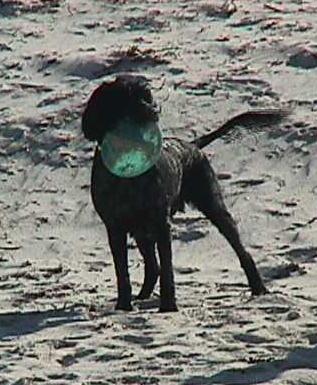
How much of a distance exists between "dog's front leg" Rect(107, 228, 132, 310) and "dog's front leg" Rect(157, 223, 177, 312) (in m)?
0.20

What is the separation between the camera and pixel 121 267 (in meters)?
9.27

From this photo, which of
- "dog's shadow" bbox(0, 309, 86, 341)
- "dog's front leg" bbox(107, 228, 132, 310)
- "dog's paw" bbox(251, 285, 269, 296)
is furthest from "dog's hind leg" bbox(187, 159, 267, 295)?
"dog's shadow" bbox(0, 309, 86, 341)

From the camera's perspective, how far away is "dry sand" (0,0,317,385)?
26.4 feet

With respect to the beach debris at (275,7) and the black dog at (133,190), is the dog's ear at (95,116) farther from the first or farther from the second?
the beach debris at (275,7)

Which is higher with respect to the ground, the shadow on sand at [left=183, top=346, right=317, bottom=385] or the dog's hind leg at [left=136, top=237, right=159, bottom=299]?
the shadow on sand at [left=183, top=346, right=317, bottom=385]

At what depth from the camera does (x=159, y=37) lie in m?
16.1

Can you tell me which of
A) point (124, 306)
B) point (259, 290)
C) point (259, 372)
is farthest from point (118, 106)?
point (259, 372)

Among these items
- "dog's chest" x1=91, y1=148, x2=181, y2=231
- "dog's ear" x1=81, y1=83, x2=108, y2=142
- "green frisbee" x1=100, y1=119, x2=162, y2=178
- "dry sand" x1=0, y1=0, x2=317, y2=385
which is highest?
"dog's ear" x1=81, y1=83, x2=108, y2=142

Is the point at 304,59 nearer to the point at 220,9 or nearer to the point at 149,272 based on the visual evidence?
the point at 220,9

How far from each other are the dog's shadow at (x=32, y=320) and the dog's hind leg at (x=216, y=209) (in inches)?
45.9

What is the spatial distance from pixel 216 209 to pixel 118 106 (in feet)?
4.10

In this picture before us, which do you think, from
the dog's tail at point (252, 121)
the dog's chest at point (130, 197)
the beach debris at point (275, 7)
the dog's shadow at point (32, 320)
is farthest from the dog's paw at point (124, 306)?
the beach debris at point (275, 7)

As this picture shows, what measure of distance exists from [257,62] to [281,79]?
570 mm

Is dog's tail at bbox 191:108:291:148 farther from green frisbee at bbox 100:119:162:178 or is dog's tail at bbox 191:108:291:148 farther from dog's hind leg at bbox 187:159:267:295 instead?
green frisbee at bbox 100:119:162:178
